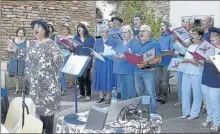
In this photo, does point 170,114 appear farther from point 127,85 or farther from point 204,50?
point 204,50

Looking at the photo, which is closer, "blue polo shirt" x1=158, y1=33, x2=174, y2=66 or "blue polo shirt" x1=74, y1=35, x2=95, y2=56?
"blue polo shirt" x1=158, y1=33, x2=174, y2=66

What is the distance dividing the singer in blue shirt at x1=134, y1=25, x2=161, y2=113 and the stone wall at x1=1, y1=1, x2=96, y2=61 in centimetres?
474

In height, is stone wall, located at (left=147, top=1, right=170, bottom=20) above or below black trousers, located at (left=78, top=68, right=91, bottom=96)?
above

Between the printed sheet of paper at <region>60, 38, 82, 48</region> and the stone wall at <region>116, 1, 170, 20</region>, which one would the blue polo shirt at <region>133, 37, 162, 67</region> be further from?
the stone wall at <region>116, 1, 170, 20</region>

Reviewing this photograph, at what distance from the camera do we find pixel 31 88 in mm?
4992

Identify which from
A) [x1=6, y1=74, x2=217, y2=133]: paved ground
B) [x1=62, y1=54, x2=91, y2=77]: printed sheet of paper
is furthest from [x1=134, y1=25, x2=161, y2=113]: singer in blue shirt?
[x1=62, y1=54, x2=91, y2=77]: printed sheet of paper

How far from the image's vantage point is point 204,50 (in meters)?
6.00

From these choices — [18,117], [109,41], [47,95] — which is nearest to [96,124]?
[18,117]

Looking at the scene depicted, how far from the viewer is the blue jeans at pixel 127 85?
7137mm

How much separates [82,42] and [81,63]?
2.51 meters

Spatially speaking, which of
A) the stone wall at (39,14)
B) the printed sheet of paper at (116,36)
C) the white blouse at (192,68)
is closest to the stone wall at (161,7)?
the stone wall at (39,14)

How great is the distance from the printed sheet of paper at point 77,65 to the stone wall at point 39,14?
4.55 metres

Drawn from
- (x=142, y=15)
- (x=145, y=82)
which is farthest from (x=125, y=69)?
(x=142, y=15)

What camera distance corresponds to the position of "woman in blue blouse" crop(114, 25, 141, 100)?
6.96 meters
